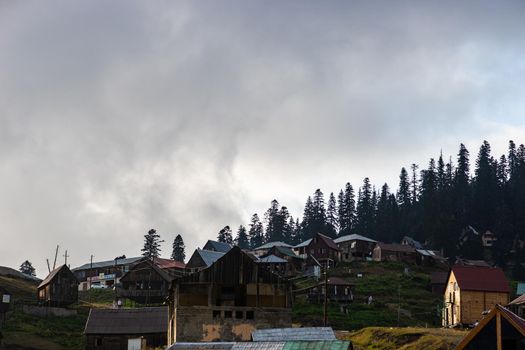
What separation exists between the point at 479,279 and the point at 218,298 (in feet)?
100

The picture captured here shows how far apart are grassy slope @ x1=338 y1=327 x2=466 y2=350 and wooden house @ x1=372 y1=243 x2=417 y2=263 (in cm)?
7070

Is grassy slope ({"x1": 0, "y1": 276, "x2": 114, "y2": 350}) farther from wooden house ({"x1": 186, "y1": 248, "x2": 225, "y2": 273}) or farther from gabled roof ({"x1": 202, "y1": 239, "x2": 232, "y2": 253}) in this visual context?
gabled roof ({"x1": 202, "y1": 239, "x2": 232, "y2": 253})

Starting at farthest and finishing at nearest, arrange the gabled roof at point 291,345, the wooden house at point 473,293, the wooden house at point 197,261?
the wooden house at point 197,261
the wooden house at point 473,293
the gabled roof at point 291,345

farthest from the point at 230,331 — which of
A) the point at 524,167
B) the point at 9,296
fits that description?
the point at 524,167

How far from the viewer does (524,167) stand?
162875 millimetres

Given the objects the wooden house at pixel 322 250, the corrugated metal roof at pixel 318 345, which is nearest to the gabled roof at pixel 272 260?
the wooden house at pixel 322 250

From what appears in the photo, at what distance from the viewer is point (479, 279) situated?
72625mm

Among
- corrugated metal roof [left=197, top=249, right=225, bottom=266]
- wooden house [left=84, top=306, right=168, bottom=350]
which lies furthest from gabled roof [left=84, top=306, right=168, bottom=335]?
corrugated metal roof [left=197, top=249, right=225, bottom=266]

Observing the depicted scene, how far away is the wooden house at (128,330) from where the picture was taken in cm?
6425

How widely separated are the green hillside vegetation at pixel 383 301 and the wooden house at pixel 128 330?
61.6 ft

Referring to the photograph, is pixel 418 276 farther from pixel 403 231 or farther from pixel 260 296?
pixel 260 296

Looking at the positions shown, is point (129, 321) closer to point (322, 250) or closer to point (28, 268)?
point (322, 250)

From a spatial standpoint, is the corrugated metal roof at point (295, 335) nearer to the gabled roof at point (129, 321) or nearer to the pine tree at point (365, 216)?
the gabled roof at point (129, 321)

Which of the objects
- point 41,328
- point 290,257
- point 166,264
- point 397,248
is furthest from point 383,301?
point 166,264
